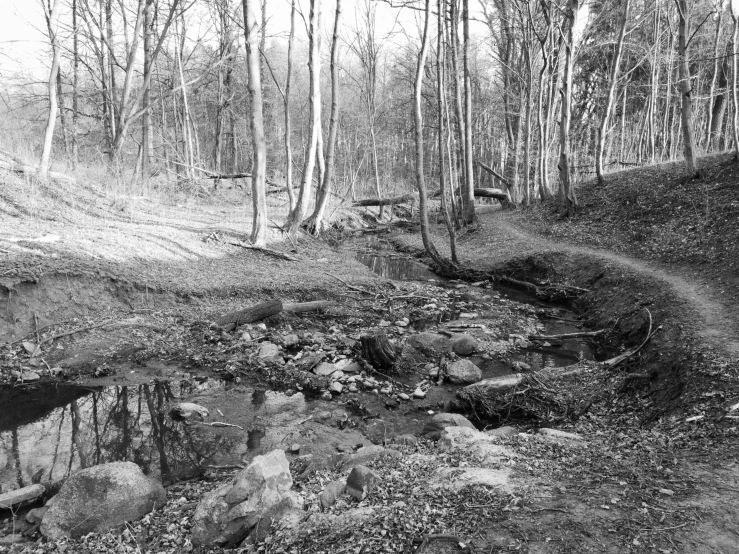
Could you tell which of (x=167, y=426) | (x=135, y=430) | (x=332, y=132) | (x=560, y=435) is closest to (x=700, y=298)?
(x=560, y=435)

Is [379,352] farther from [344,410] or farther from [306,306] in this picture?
[306,306]

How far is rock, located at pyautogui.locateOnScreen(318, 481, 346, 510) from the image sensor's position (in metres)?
3.38

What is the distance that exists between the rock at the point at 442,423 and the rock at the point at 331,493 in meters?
1.94

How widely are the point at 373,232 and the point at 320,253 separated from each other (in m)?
10.0

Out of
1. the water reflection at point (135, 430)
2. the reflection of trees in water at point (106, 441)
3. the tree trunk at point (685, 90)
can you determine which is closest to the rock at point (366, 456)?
the water reflection at point (135, 430)

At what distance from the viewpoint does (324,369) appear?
702cm

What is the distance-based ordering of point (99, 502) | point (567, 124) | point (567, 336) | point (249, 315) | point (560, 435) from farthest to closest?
point (567, 124) < point (567, 336) < point (249, 315) < point (560, 435) < point (99, 502)

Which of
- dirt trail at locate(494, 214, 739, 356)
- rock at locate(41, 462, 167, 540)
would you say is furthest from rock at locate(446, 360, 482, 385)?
rock at locate(41, 462, 167, 540)

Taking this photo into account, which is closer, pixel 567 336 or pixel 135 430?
pixel 135 430

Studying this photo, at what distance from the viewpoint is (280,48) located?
38.6 m

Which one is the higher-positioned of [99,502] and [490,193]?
[490,193]

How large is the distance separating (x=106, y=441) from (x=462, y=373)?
472 centimetres

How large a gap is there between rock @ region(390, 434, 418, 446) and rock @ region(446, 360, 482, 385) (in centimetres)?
188

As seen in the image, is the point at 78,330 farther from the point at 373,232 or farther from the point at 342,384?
the point at 373,232
